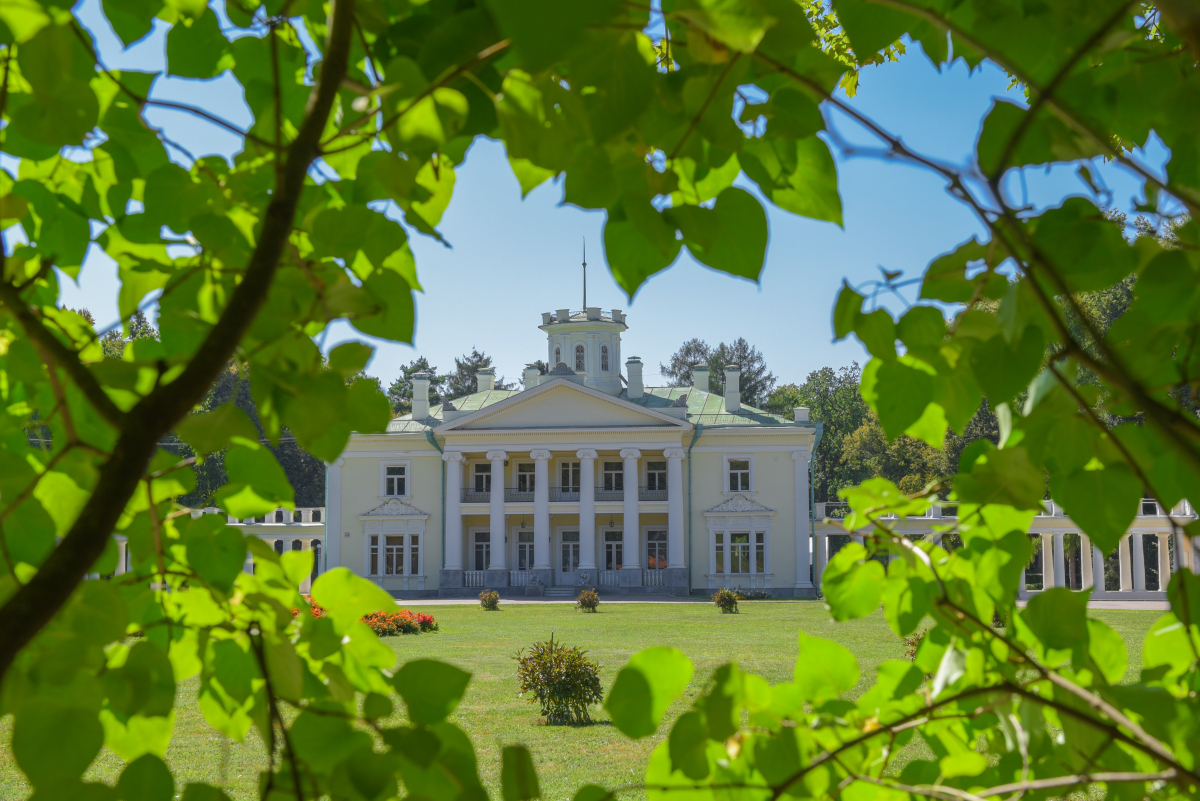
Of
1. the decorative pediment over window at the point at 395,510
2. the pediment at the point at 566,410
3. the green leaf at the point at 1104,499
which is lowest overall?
the green leaf at the point at 1104,499

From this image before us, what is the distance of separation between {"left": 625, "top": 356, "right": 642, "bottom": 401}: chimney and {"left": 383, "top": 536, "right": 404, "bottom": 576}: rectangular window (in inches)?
334

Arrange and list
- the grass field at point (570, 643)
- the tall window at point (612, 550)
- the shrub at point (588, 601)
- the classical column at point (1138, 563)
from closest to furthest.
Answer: the grass field at point (570, 643) < the shrub at point (588, 601) < the classical column at point (1138, 563) < the tall window at point (612, 550)

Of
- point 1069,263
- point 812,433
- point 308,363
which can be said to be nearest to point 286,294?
point 308,363

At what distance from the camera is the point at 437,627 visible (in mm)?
16734

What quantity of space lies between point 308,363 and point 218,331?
10 cm

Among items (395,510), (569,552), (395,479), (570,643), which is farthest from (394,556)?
(570,643)

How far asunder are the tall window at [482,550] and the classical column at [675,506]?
5.80 meters

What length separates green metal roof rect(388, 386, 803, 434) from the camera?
2778 centimetres

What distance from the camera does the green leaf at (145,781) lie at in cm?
55

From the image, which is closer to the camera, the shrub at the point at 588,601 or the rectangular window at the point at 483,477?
the shrub at the point at 588,601

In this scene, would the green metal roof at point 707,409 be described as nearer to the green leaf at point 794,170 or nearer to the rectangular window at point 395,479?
the rectangular window at point 395,479

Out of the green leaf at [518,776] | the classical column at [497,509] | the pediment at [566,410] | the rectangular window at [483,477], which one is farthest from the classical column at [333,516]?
the green leaf at [518,776]

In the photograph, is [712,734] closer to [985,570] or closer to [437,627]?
[985,570]

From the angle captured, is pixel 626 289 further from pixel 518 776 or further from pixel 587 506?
pixel 587 506
